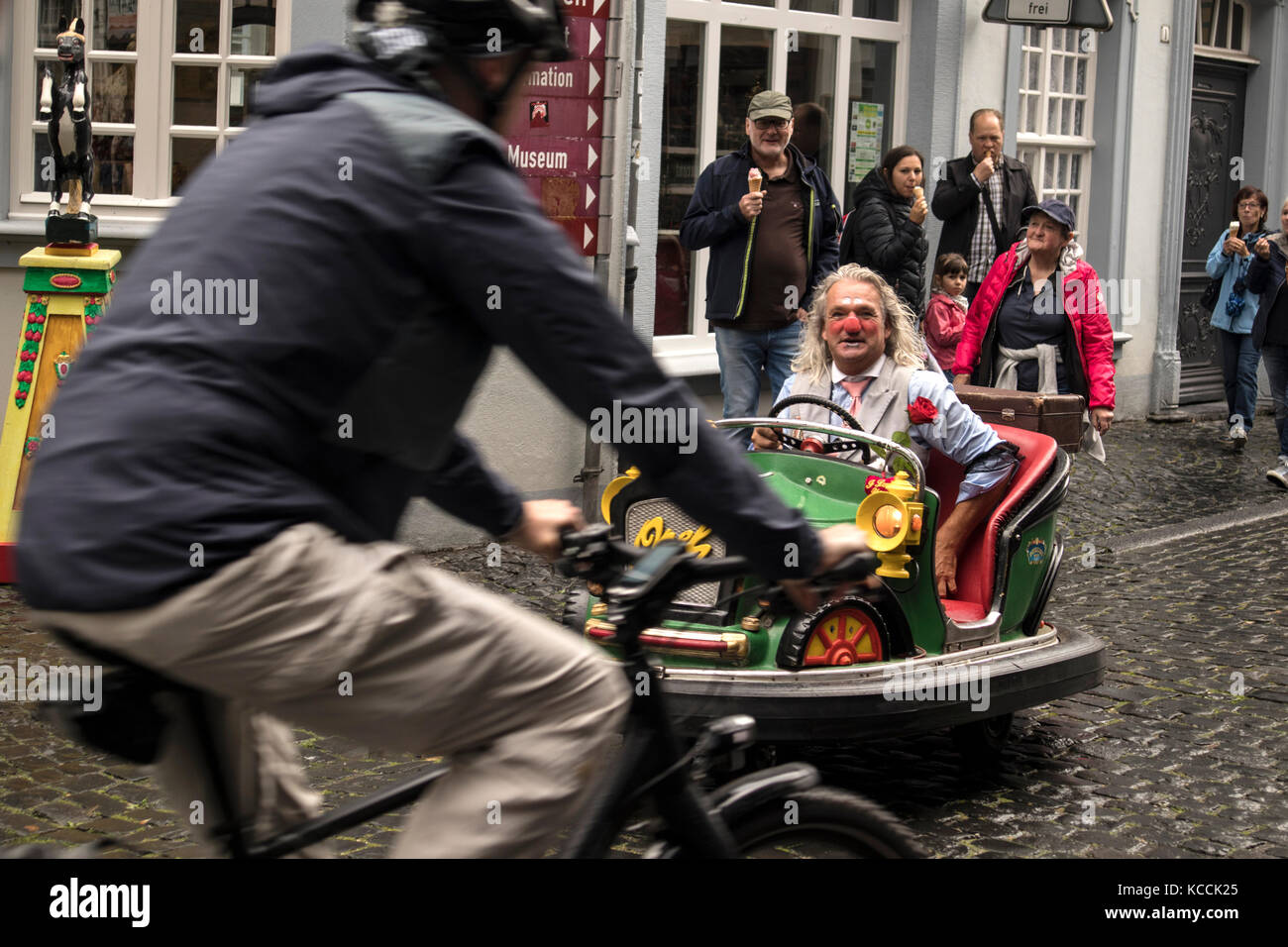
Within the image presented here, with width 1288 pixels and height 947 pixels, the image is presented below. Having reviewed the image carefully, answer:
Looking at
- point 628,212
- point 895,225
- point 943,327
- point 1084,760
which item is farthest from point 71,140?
point 943,327

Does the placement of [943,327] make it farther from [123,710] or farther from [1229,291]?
[123,710]

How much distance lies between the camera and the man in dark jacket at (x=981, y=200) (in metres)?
10.6

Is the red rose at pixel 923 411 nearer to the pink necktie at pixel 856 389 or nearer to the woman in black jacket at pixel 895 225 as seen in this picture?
the pink necktie at pixel 856 389

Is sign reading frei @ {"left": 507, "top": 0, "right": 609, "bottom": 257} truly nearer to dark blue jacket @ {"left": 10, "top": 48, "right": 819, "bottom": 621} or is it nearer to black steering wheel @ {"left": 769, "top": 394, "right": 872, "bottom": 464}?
black steering wheel @ {"left": 769, "top": 394, "right": 872, "bottom": 464}

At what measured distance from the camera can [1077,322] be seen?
792 centimetres

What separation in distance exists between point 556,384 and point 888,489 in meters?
2.83

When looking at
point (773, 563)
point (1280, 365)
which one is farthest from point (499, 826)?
point (1280, 365)

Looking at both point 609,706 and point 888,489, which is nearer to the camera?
point 609,706

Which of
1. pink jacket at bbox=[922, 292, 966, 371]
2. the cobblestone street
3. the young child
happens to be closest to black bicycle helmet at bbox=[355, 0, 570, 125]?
the cobblestone street

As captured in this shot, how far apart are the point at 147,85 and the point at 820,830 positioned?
22.2 ft

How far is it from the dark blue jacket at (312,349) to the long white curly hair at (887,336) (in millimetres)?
3447

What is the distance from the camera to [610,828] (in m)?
2.47

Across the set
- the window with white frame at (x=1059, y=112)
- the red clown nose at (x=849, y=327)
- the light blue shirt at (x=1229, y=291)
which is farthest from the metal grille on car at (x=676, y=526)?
the window with white frame at (x=1059, y=112)

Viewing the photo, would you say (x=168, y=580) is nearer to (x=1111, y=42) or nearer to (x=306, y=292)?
(x=306, y=292)
